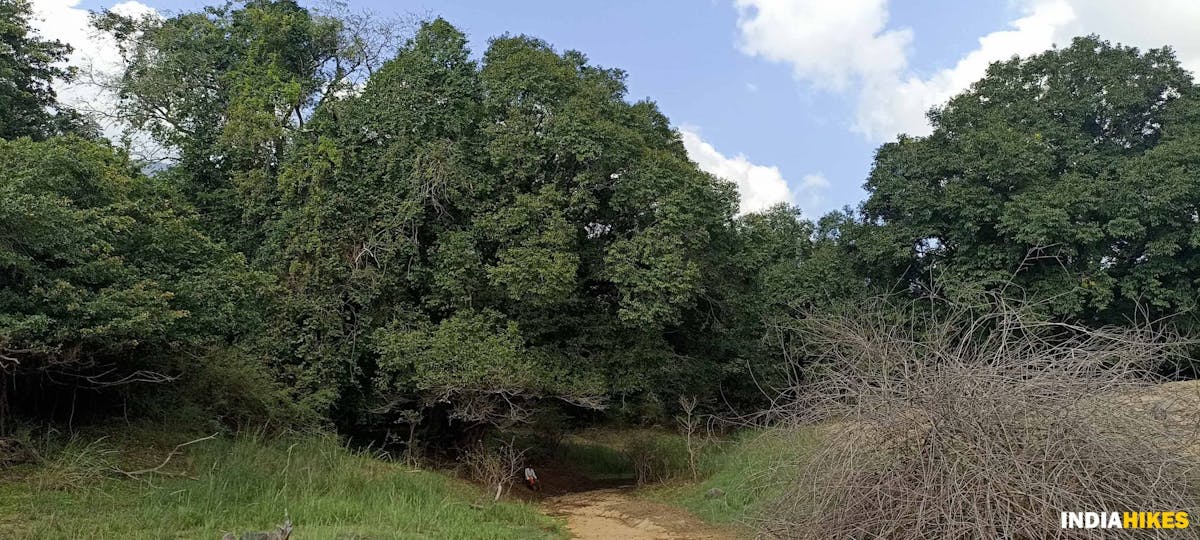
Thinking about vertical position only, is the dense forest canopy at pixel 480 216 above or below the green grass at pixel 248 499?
above

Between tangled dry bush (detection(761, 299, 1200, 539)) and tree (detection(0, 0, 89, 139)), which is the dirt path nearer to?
tangled dry bush (detection(761, 299, 1200, 539))

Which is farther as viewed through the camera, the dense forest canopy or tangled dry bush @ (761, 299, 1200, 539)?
the dense forest canopy

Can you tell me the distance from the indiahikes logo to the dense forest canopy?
5530 millimetres

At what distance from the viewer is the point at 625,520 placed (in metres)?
11.0

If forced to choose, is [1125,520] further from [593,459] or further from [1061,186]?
[593,459]

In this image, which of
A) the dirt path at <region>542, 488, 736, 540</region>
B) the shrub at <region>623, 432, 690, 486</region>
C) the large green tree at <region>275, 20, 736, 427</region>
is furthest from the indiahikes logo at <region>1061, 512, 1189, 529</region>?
the shrub at <region>623, 432, 690, 486</region>

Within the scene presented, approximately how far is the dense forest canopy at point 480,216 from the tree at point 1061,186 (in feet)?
0.19

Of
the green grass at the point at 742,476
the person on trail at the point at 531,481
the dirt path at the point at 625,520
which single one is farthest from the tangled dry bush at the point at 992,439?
the person on trail at the point at 531,481

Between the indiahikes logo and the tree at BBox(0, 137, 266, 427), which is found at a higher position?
the tree at BBox(0, 137, 266, 427)

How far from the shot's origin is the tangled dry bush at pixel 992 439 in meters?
4.75

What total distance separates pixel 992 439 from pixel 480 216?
31.1 feet

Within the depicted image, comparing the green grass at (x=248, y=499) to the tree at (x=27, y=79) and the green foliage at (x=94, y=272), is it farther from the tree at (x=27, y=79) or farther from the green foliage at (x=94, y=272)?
the tree at (x=27, y=79)

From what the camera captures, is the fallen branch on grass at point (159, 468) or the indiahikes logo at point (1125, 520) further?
the fallen branch on grass at point (159, 468)

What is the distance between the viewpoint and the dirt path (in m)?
9.84
